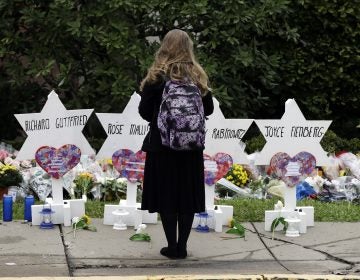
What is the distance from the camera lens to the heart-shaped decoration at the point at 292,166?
7273 millimetres

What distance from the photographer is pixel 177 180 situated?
6234 millimetres

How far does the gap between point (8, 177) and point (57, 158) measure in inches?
46.6

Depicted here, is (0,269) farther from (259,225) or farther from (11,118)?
(11,118)

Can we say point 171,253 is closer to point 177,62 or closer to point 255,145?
point 177,62

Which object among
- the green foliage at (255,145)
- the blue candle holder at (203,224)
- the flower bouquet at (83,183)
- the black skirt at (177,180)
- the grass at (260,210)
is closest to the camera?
the black skirt at (177,180)

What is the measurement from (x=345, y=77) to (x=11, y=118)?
14.3 feet

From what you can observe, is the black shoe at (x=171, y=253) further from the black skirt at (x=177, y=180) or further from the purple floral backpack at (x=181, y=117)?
the purple floral backpack at (x=181, y=117)

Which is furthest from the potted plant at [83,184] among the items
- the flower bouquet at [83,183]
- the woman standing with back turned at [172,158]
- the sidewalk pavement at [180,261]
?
the woman standing with back turned at [172,158]

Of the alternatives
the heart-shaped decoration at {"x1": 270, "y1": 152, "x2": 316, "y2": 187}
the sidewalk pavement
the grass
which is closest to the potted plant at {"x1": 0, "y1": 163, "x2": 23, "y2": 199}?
the grass

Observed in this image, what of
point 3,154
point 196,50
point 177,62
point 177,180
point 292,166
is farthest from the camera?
point 196,50

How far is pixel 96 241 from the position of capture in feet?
22.4

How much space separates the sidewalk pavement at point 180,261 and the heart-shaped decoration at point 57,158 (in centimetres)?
50

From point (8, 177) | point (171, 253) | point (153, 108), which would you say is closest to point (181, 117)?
point (153, 108)

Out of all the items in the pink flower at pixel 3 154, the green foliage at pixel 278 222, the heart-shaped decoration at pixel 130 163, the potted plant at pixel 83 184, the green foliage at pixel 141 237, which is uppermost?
the pink flower at pixel 3 154
